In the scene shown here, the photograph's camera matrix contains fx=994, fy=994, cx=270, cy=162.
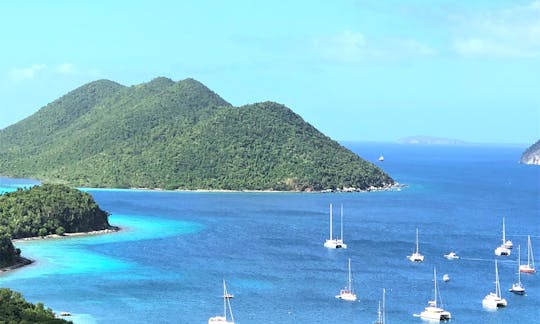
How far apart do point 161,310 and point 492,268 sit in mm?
37227

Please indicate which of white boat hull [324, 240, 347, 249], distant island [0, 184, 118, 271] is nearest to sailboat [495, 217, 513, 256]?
white boat hull [324, 240, 347, 249]

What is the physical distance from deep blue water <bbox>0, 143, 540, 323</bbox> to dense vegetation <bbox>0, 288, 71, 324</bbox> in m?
9.19

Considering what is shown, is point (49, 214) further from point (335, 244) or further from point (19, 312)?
point (19, 312)

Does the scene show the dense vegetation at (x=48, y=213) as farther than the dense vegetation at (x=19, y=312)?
Yes

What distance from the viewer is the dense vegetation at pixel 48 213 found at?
11650 cm

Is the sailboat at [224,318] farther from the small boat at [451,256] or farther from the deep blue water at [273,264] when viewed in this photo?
the small boat at [451,256]

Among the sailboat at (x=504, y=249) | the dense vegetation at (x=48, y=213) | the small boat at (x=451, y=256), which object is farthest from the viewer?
the dense vegetation at (x=48, y=213)

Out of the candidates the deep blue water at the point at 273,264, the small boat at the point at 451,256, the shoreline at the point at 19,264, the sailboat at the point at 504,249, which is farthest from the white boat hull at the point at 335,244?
the shoreline at the point at 19,264

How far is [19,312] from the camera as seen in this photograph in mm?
59125

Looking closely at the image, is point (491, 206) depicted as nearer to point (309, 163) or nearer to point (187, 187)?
point (309, 163)

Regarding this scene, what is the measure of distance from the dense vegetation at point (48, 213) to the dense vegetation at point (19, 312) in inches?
2047

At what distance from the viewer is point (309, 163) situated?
200 metres

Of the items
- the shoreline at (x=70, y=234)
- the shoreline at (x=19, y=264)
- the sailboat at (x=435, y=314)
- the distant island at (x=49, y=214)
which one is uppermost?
the distant island at (x=49, y=214)

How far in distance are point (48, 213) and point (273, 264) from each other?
3499cm
